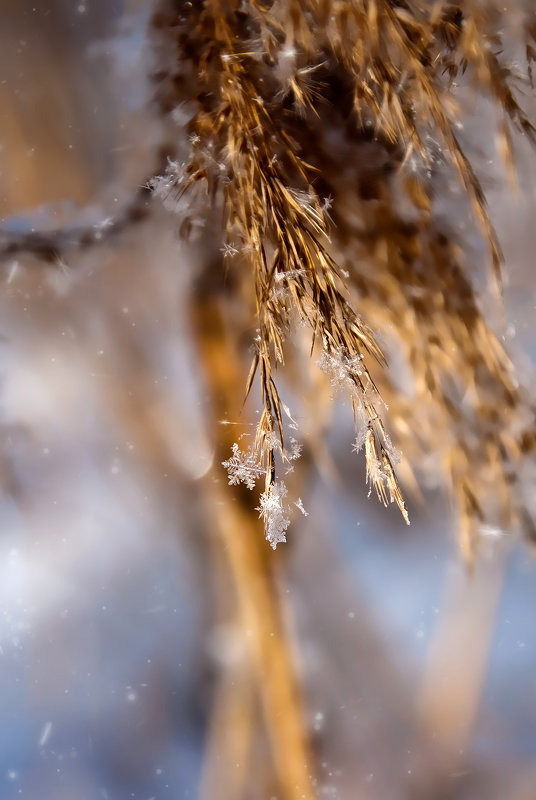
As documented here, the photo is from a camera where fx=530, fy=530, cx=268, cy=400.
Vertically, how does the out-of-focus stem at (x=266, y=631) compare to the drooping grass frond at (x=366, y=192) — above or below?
below

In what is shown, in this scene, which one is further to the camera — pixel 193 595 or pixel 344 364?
pixel 193 595

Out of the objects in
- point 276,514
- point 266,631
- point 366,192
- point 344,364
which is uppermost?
point 366,192

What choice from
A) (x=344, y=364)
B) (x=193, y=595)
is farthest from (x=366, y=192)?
(x=193, y=595)

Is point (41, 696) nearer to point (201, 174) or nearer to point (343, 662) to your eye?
point (343, 662)

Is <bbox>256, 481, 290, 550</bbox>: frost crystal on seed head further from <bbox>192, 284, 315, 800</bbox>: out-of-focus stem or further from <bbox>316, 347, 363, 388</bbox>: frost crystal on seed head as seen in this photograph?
<bbox>316, 347, 363, 388</bbox>: frost crystal on seed head

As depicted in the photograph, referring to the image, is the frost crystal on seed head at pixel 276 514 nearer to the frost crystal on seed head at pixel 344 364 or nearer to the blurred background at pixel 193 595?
the blurred background at pixel 193 595

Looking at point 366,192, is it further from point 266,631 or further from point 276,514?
point 266,631

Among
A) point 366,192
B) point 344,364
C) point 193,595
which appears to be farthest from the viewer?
point 193,595

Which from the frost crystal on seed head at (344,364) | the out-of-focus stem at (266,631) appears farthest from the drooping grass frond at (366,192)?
the out-of-focus stem at (266,631)
